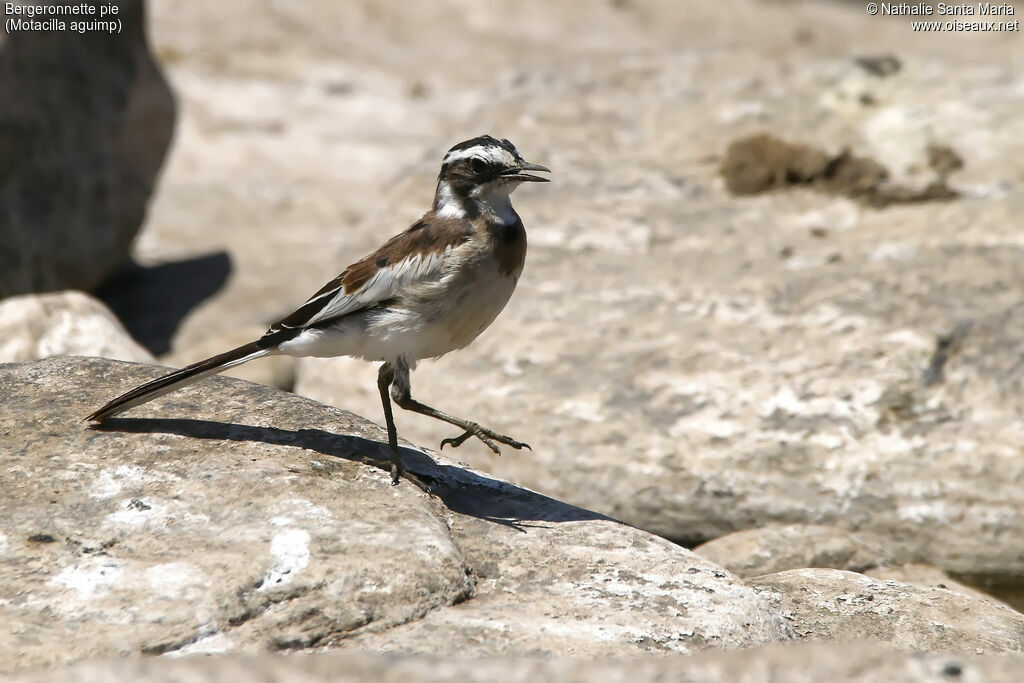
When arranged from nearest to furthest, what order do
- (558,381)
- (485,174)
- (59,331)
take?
(485,174)
(59,331)
(558,381)

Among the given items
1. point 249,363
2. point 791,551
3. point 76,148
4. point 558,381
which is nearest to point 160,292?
point 76,148

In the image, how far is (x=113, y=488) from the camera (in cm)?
473

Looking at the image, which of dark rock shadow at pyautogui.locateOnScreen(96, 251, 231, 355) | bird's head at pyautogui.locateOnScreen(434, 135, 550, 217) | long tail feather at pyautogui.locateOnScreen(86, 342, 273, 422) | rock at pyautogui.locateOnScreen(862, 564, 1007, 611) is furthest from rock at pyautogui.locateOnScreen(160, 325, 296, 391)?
rock at pyautogui.locateOnScreen(862, 564, 1007, 611)

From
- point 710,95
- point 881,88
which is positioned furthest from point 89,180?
point 881,88

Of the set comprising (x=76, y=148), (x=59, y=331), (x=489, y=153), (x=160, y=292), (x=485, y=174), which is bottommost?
(x=160, y=292)

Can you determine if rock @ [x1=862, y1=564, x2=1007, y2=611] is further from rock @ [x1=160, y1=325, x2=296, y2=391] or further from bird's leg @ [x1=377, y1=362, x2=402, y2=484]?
rock @ [x1=160, y1=325, x2=296, y2=391]

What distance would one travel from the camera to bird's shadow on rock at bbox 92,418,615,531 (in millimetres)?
5254

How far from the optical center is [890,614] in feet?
17.2

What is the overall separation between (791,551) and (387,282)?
2.76m

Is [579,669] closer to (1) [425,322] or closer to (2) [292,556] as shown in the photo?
(2) [292,556]

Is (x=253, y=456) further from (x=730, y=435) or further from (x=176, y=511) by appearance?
(x=730, y=435)

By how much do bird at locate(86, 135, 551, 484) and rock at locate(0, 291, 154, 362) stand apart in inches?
86.5

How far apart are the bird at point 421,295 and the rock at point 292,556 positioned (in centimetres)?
29

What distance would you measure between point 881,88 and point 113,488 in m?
8.15
